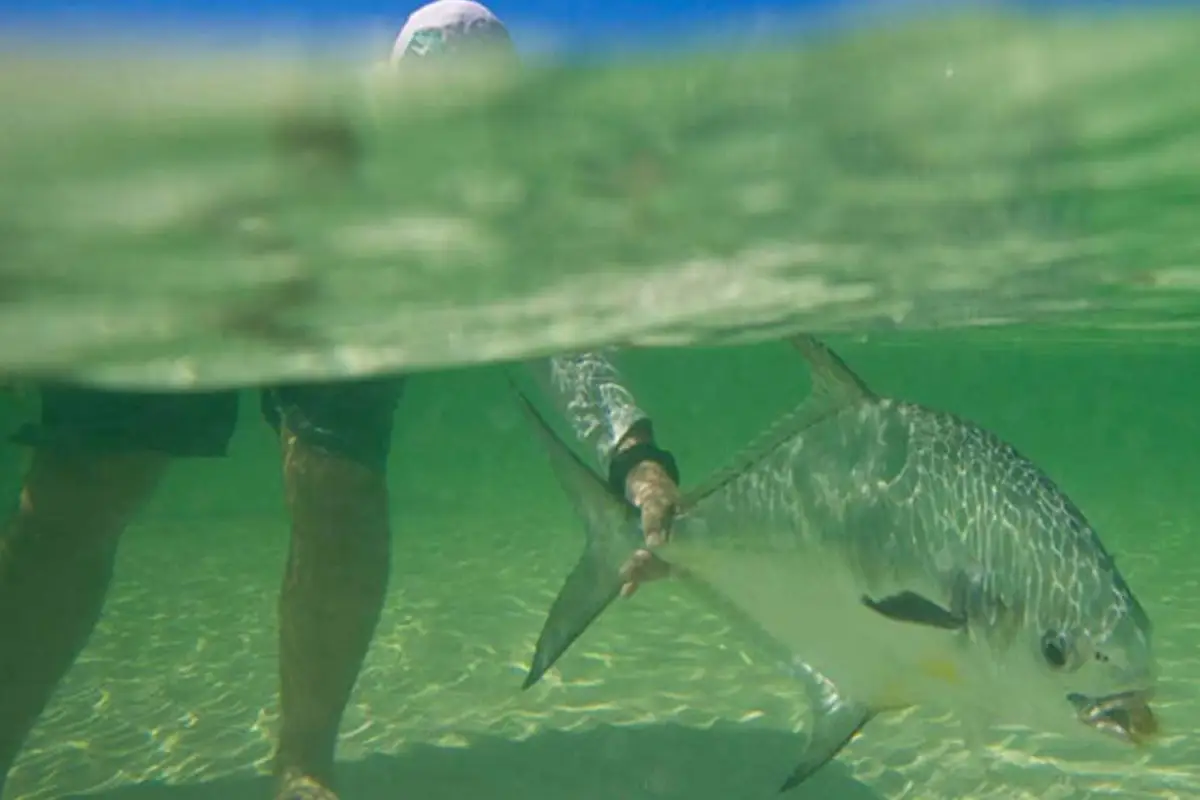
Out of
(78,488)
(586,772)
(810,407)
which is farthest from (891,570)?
(78,488)

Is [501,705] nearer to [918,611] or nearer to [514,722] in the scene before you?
[514,722]

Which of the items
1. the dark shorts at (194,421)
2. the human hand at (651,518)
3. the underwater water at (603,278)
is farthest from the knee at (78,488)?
the human hand at (651,518)

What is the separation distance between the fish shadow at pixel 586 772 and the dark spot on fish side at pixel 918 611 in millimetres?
3591

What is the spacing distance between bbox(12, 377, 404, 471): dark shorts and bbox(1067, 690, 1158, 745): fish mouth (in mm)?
4200

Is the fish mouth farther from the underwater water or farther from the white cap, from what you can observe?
the white cap

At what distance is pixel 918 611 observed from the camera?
13.6 feet

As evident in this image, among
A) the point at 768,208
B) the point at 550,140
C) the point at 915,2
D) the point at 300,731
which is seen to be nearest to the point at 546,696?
the point at 300,731

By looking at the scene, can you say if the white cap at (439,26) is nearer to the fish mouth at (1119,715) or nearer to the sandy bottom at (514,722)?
the fish mouth at (1119,715)

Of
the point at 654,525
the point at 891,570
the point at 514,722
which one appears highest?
the point at 654,525

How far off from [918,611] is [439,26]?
3369 millimetres

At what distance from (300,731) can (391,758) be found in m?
1.77

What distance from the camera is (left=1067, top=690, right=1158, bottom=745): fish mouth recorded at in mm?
3875

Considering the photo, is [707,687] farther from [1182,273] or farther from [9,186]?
[9,186]

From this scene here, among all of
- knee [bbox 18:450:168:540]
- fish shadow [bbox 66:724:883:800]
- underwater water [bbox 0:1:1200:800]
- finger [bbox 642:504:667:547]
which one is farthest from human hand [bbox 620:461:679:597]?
knee [bbox 18:450:168:540]
